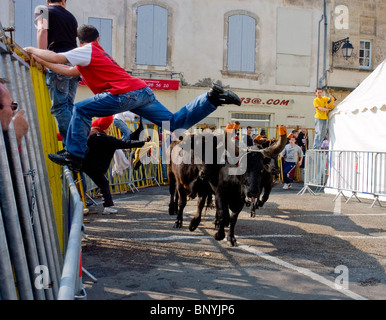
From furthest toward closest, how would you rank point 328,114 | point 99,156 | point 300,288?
1. point 328,114
2. point 99,156
3. point 300,288

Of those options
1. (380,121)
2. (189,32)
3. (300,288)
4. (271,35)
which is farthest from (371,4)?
(300,288)

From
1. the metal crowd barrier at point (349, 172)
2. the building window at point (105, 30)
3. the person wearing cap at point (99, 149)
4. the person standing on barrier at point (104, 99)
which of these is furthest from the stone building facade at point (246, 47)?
the person standing on barrier at point (104, 99)

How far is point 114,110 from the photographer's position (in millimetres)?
4266

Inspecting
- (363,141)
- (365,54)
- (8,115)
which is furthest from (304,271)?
(365,54)

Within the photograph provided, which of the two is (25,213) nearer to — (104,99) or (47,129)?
(104,99)

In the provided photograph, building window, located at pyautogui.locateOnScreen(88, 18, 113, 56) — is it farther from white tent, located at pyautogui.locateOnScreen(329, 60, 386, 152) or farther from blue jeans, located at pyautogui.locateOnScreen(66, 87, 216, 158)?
blue jeans, located at pyautogui.locateOnScreen(66, 87, 216, 158)

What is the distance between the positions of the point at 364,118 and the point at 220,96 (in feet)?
28.7

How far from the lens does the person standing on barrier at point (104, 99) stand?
409 cm

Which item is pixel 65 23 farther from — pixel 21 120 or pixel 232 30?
pixel 232 30

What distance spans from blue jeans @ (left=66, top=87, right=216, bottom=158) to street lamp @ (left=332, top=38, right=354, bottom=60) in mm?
19868

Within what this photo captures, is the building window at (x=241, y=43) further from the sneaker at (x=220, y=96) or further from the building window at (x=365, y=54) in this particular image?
the sneaker at (x=220, y=96)

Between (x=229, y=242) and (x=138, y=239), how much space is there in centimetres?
132

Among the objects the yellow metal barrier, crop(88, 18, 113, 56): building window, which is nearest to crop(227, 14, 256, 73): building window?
crop(88, 18, 113, 56): building window
